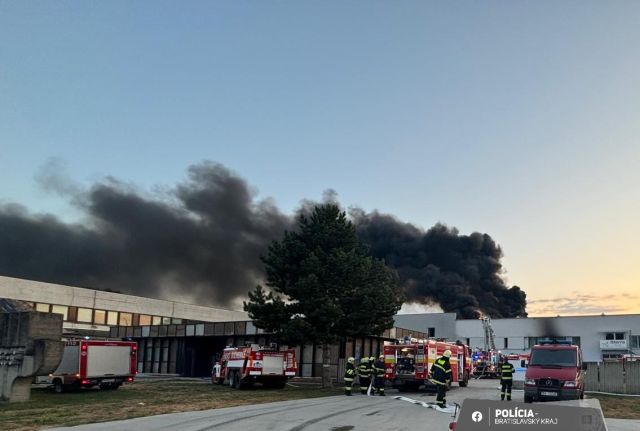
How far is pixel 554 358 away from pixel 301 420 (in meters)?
10.7

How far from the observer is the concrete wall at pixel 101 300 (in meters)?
56.7

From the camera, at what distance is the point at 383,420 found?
15836 mm

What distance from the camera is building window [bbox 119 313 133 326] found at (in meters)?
66.6

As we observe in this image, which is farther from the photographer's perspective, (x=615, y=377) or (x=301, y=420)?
(x=615, y=377)

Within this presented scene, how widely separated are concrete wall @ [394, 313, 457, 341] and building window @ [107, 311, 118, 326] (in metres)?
33.9

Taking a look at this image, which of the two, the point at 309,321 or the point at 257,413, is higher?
the point at 309,321

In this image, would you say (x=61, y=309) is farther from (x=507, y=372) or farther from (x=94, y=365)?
(x=507, y=372)

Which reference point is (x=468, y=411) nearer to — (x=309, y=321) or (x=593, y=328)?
(x=309, y=321)

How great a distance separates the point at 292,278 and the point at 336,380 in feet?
26.9

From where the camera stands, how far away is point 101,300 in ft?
211

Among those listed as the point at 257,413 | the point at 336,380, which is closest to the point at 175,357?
the point at 336,380

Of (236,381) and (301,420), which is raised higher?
(301,420)

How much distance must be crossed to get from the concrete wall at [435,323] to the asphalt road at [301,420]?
54.5 metres

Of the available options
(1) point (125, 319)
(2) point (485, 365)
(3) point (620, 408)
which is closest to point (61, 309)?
(1) point (125, 319)
